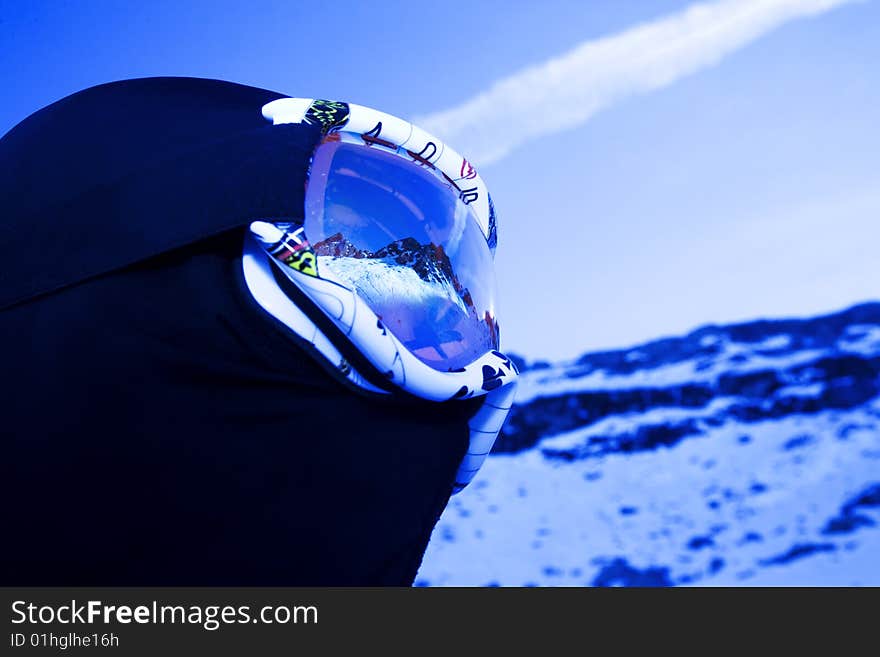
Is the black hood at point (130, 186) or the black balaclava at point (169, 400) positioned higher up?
the black hood at point (130, 186)

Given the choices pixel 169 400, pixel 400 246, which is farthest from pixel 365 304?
pixel 169 400

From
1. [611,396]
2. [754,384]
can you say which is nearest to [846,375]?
[754,384]

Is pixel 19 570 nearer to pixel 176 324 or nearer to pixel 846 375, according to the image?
pixel 176 324

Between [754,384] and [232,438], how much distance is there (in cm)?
540

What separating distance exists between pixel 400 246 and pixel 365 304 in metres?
0.12

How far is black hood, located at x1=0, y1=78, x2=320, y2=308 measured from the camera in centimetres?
94

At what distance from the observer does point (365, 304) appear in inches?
38.2

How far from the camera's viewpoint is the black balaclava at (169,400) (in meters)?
0.91

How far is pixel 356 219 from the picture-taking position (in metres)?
1.04

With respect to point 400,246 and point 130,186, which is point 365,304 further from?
point 130,186

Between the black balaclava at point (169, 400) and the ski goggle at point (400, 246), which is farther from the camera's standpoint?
the ski goggle at point (400, 246)

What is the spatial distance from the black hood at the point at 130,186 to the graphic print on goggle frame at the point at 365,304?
46mm

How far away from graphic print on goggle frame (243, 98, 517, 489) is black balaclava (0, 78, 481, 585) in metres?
0.03

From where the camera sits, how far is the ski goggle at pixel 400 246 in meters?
1.02
